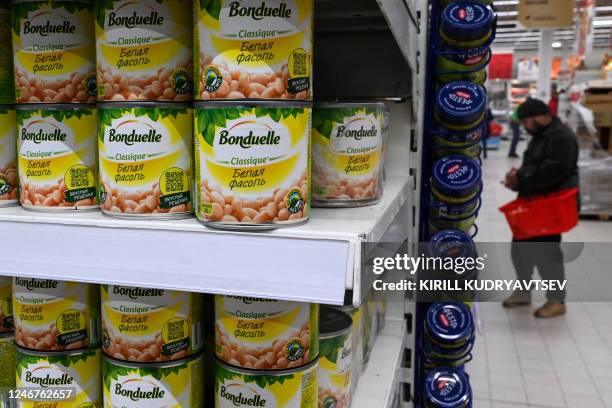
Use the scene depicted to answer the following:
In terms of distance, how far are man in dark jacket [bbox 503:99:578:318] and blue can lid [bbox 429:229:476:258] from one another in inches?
82.6

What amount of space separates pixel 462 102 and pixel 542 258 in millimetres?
2656

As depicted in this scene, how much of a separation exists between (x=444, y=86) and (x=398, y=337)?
2.48 ft

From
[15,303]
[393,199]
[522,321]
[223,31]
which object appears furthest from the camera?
[522,321]

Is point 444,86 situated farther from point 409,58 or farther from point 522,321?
point 522,321

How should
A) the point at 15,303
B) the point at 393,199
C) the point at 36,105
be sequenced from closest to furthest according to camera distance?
the point at 36,105, the point at 15,303, the point at 393,199

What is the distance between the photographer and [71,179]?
3.18 feet

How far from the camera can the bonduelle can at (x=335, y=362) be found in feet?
3.85

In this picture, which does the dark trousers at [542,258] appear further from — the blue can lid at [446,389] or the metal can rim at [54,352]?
the metal can rim at [54,352]

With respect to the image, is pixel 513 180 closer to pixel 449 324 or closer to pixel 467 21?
pixel 449 324

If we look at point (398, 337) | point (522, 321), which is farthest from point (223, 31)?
point (522, 321)

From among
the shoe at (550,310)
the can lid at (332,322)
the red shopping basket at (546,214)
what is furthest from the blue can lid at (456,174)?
the shoe at (550,310)

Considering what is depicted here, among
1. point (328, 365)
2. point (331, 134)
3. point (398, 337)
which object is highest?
point (331, 134)

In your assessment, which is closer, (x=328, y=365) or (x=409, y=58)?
(x=328, y=365)

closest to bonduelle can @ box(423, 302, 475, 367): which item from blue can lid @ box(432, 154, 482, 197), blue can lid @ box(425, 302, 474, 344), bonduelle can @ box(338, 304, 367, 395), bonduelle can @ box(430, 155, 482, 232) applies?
blue can lid @ box(425, 302, 474, 344)
